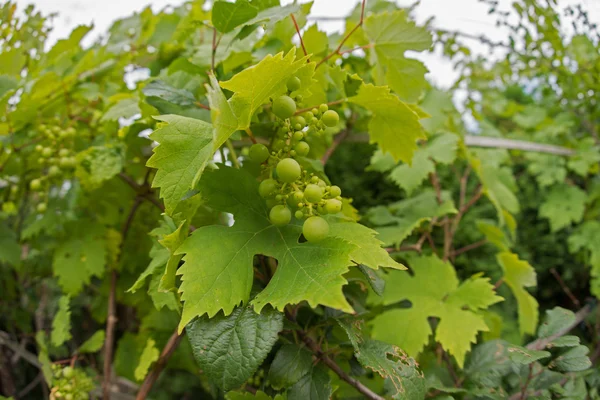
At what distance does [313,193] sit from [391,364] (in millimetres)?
311

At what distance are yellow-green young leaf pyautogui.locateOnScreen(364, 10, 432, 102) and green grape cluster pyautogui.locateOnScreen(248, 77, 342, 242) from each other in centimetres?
32

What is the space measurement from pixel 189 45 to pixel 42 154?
1.48ft

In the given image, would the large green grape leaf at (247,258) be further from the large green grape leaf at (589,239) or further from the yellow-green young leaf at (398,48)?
the large green grape leaf at (589,239)

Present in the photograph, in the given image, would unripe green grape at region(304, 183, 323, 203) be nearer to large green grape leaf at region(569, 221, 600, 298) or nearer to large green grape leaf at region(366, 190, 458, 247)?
large green grape leaf at region(366, 190, 458, 247)

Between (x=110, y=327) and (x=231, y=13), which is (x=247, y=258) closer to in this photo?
(x=231, y=13)

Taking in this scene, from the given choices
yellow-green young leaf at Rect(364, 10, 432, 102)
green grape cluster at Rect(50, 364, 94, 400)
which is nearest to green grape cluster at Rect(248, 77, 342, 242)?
yellow-green young leaf at Rect(364, 10, 432, 102)

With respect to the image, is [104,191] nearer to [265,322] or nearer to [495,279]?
[265,322]

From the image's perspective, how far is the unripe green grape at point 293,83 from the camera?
61 centimetres

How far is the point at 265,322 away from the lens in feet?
1.93

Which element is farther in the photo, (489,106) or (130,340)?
(489,106)

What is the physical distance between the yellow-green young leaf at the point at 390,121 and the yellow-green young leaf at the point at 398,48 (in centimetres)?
13

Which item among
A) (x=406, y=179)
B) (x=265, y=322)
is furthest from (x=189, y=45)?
(x=265, y=322)

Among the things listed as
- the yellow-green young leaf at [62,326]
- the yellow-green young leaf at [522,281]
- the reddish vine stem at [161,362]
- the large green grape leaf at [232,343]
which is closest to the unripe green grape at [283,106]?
the large green grape leaf at [232,343]

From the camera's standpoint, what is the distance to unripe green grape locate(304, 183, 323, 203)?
57 cm
